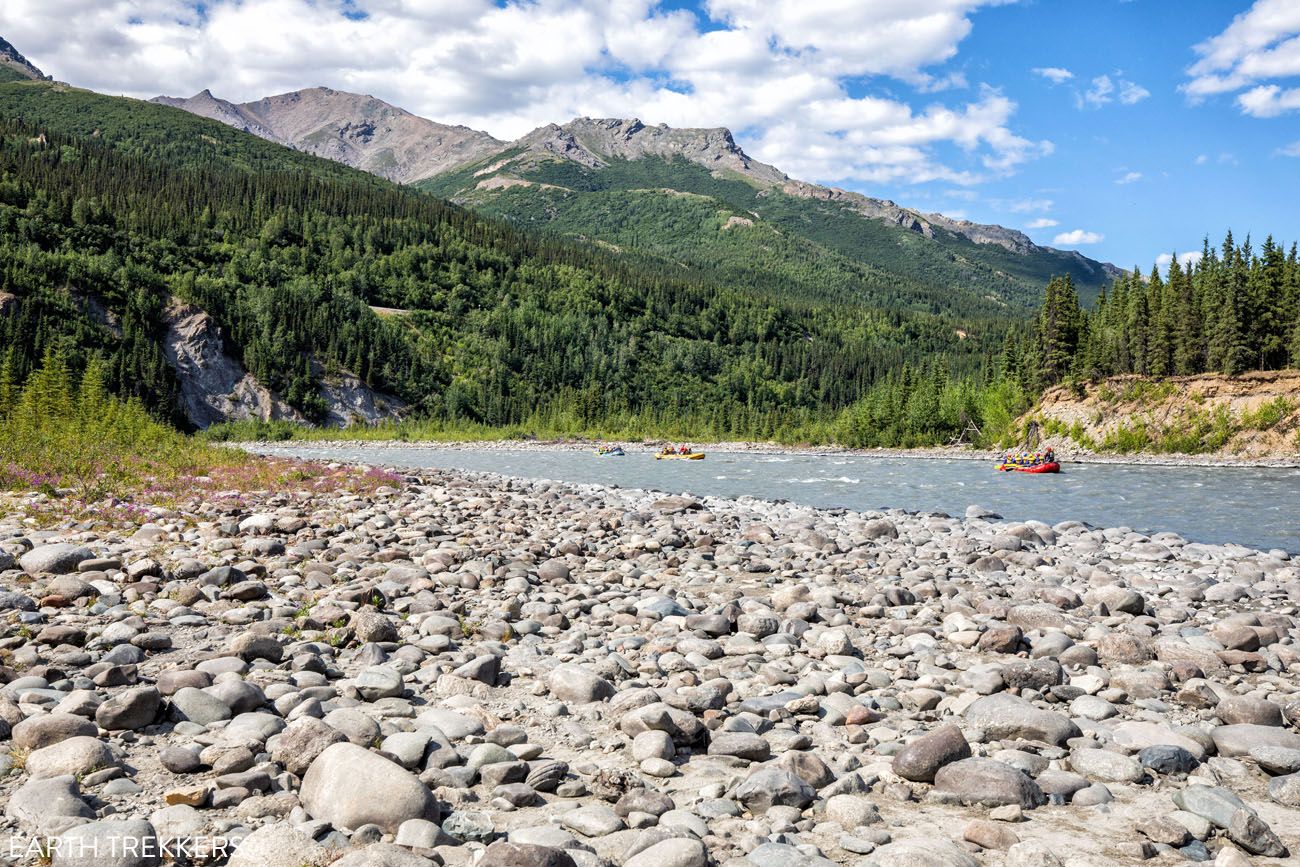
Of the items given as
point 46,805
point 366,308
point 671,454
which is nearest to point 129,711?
point 46,805

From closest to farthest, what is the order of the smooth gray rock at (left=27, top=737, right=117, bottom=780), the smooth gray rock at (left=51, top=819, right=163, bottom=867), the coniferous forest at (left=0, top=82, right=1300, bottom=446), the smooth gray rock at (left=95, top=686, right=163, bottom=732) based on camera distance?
the smooth gray rock at (left=51, top=819, right=163, bottom=867) → the smooth gray rock at (left=27, top=737, right=117, bottom=780) → the smooth gray rock at (left=95, top=686, right=163, bottom=732) → the coniferous forest at (left=0, top=82, right=1300, bottom=446)

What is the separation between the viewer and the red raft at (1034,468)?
50.8m

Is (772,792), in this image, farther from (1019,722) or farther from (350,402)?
(350,402)

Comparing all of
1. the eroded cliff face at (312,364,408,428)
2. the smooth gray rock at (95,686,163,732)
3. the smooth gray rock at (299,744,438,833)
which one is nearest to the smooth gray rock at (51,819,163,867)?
the smooth gray rock at (299,744,438,833)

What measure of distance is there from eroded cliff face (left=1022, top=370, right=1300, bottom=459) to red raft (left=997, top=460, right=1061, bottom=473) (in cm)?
2239

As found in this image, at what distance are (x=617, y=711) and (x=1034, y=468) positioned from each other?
50.9 meters

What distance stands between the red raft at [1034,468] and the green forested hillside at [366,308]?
167ft

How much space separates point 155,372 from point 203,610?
102 m

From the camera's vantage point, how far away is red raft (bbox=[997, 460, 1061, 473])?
5075 centimetres

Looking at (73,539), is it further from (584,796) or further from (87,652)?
(584,796)

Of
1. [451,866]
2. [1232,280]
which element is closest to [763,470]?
[451,866]

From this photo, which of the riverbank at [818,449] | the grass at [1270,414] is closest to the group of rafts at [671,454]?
the riverbank at [818,449]

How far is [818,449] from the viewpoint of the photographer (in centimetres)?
9512

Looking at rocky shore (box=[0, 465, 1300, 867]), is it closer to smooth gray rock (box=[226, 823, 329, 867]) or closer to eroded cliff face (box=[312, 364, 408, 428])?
smooth gray rock (box=[226, 823, 329, 867])
